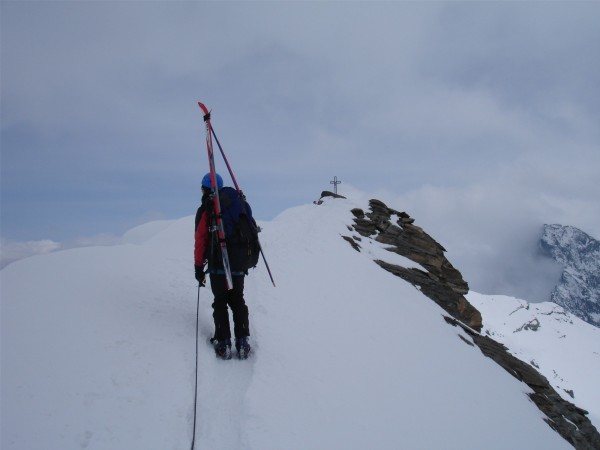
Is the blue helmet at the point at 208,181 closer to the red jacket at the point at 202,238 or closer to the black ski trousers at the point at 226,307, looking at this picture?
the red jacket at the point at 202,238

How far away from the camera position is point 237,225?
7.86 m

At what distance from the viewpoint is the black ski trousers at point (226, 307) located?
7.89 metres

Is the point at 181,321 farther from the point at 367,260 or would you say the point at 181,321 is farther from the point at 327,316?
the point at 367,260

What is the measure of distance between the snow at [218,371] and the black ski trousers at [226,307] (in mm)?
525

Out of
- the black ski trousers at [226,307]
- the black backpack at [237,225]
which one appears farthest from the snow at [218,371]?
the black backpack at [237,225]

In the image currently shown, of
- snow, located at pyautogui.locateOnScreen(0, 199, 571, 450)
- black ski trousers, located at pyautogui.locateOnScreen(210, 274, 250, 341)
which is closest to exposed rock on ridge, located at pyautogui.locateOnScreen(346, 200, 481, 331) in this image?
snow, located at pyautogui.locateOnScreen(0, 199, 571, 450)

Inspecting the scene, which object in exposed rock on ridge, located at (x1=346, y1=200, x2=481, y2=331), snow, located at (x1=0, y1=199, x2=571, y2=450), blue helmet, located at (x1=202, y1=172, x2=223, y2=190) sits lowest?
snow, located at (x1=0, y1=199, x2=571, y2=450)

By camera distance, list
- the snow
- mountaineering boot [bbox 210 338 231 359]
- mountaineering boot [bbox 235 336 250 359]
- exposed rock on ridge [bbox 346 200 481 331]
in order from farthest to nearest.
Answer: exposed rock on ridge [bbox 346 200 481 331], mountaineering boot [bbox 235 336 250 359], mountaineering boot [bbox 210 338 231 359], the snow

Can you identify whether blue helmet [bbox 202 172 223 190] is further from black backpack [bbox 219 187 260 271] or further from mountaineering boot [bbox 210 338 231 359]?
mountaineering boot [bbox 210 338 231 359]

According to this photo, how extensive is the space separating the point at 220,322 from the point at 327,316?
4.96m

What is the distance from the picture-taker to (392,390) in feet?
29.3

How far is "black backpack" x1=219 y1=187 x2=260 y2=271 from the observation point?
25.8ft

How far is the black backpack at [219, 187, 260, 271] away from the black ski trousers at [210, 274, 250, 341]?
517 millimetres

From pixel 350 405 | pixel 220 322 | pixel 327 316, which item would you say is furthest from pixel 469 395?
pixel 220 322
